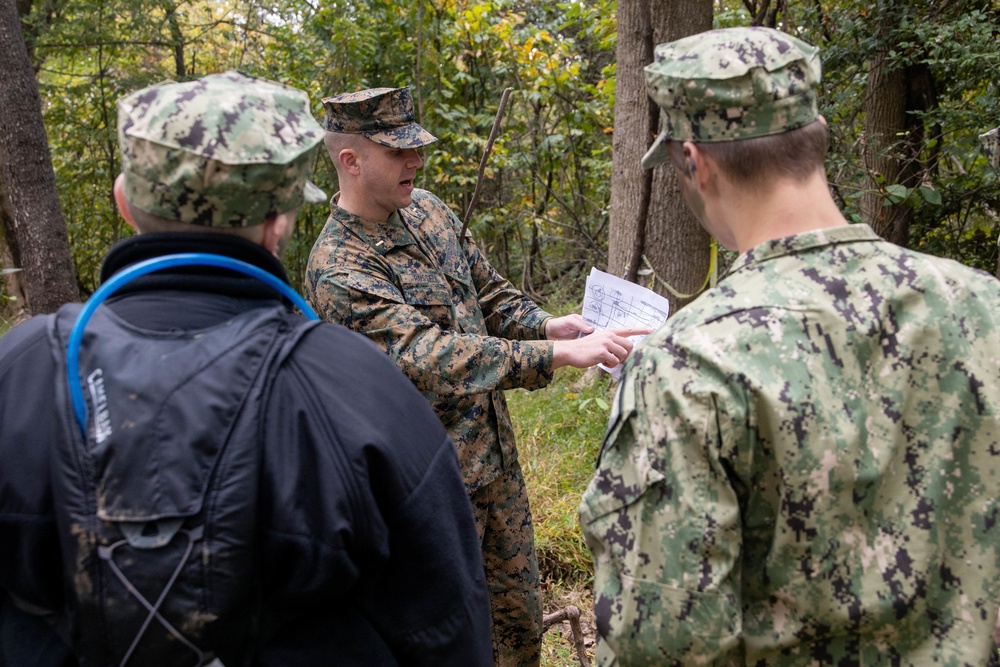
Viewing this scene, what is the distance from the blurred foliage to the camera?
5340 millimetres

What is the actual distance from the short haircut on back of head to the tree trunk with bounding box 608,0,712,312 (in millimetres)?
3202

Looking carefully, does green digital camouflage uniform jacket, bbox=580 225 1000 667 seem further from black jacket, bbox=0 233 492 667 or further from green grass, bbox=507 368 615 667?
green grass, bbox=507 368 615 667

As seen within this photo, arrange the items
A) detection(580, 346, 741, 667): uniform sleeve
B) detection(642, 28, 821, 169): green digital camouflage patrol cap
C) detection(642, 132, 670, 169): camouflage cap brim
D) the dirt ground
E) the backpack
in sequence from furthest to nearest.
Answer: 1. the dirt ground
2. detection(642, 132, 670, 169): camouflage cap brim
3. detection(642, 28, 821, 169): green digital camouflage patrol cap
4. detection(580, 346, 741, 667): uniform sleeve
5. the backpack

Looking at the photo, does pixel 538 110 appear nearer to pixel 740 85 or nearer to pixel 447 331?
pixel 447 331

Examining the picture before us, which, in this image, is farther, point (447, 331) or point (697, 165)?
point (447, 331)

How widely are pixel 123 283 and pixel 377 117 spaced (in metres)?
1.76

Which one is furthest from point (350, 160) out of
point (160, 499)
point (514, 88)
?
point (514, 88)

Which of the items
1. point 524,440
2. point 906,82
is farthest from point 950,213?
point 524,440

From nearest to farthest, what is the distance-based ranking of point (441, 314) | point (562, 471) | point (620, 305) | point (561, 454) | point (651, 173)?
point (620, 305)
point (441, 314)
point (651, 173)
point (562, 471)
point (561, 454)

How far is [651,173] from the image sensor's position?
15.1 ft

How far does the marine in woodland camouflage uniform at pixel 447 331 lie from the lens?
2635 millimetres

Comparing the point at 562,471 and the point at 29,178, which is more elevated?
the point at 29,178

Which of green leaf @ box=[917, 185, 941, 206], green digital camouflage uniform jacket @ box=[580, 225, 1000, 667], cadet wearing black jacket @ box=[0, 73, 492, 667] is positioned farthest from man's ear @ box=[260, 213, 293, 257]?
green leaf @ box=[917, 185, 941, 206]

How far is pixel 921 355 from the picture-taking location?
1.35 meters
